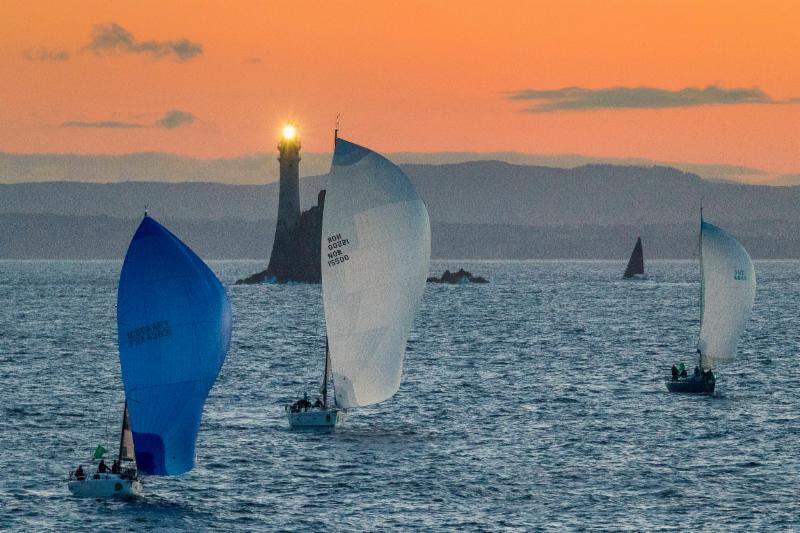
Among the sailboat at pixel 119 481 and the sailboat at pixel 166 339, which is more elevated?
the sailboat at pixel 166 339

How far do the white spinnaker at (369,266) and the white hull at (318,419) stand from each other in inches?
112

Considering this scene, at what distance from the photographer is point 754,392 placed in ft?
274

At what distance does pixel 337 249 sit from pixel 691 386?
3180cm

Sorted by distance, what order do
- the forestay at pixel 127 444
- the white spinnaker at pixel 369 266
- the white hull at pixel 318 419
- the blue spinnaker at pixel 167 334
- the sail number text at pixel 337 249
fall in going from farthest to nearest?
the white hull at pixel 318 419
the sail number text at pixel 337 249
the white spinnaker at pixel 369 266
the forestay at pixel 127 444
the blue spinnaker at pixel 167 334

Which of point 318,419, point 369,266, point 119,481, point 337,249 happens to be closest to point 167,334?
point 119,481

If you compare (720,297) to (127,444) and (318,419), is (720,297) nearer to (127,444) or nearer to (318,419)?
(318,419)

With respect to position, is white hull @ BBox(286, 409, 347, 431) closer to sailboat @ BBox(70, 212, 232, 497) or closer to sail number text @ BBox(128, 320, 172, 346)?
sailboat @ BBox(70, 212, 232, 497)

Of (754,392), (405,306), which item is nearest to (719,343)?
(754,392)

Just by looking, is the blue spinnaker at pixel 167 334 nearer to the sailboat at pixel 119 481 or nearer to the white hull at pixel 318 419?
the sailboat at pixel 119 481

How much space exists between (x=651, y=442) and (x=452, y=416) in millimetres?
13232

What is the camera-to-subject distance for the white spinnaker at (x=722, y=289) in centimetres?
8025

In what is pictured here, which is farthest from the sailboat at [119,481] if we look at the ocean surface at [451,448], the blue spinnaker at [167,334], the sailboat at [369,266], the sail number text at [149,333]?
the sailboat at [369,266]

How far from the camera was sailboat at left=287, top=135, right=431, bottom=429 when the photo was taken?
58750 mm

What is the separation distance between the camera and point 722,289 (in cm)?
8069
